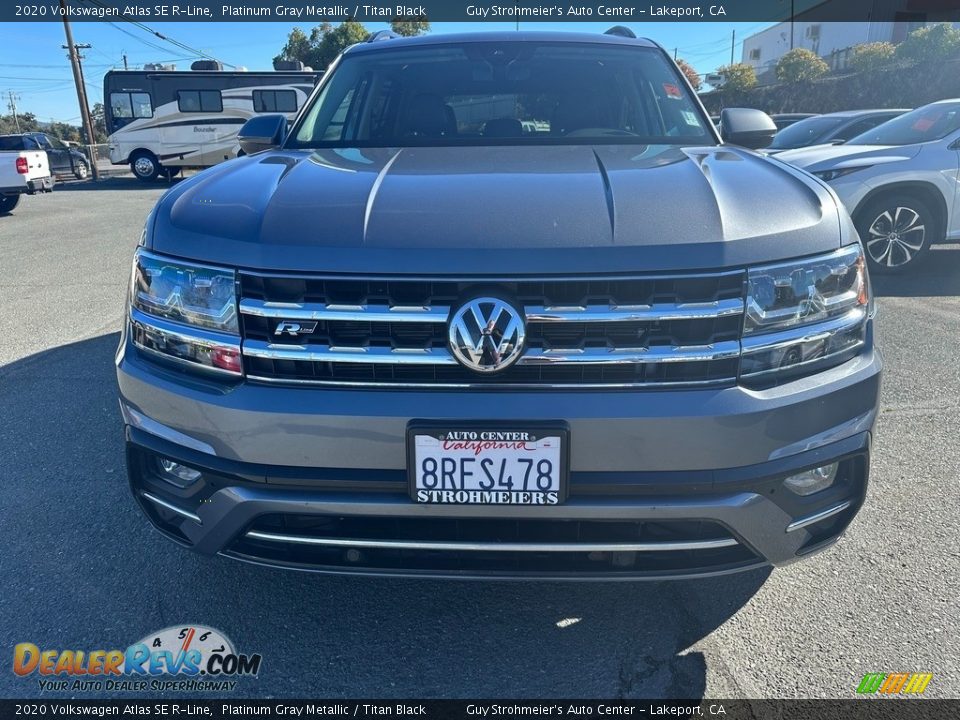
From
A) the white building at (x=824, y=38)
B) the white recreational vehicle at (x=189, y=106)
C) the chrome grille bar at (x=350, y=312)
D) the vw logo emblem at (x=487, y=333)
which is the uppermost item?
the white building at (x=824, y=38)

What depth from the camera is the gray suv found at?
1742mm

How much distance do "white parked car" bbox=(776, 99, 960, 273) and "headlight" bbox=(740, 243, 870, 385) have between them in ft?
18.3

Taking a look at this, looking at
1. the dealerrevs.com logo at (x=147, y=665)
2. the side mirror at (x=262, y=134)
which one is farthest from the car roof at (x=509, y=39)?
the dealerrevs.com logo at (x=147, y=665)

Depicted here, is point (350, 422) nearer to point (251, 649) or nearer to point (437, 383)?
point (437, 383)

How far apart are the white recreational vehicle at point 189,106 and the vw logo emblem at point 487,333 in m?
22.9

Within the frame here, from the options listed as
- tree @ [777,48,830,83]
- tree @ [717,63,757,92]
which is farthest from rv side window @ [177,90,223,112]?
tree @ [777,48,830,83]

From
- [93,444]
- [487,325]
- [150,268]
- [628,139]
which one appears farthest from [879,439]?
[93,444]

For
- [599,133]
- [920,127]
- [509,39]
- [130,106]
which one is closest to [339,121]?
[509,39]

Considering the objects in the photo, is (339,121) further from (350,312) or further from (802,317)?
(802,317)

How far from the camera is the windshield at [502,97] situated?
313 centimetres

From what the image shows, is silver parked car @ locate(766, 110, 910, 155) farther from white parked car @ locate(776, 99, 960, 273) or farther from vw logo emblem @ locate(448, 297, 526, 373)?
vw logo emblem @ locate(448, 297, 526, 373)

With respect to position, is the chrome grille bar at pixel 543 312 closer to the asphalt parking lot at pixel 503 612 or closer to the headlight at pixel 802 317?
the headlight at pixel 802 317

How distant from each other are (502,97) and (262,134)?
109 centimetres

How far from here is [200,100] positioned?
22.9m
